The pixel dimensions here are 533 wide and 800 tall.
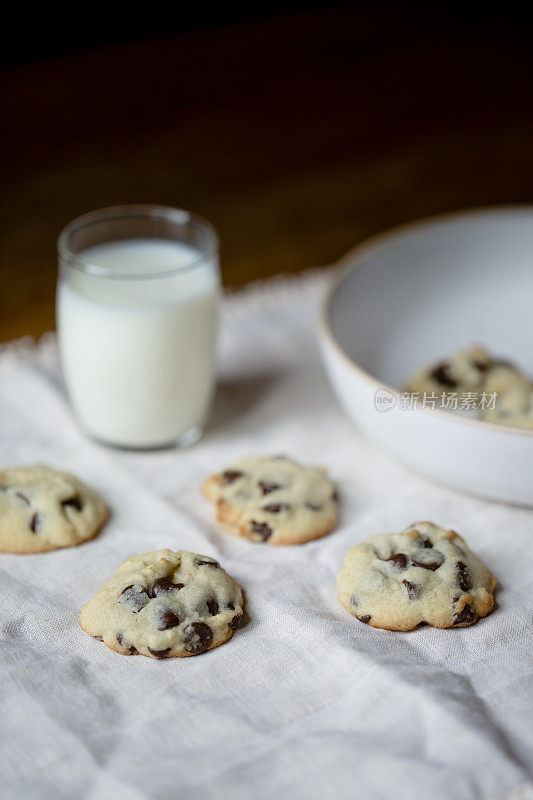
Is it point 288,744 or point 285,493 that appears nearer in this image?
point 288,744

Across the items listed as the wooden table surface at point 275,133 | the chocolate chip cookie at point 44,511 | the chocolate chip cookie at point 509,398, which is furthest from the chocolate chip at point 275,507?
the wooden table surface at point 275,133

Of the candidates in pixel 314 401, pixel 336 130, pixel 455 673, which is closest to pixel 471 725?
pixel 455 673

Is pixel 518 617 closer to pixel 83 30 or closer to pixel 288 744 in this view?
pixel 288 744

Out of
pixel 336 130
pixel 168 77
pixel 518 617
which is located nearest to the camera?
pixel 518 617

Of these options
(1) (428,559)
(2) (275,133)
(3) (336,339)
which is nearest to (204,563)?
(1) (428,559)

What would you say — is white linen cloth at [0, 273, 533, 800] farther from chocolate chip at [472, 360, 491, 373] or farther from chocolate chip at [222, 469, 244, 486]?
chocolate chip at [472, 360, 491, 373]
